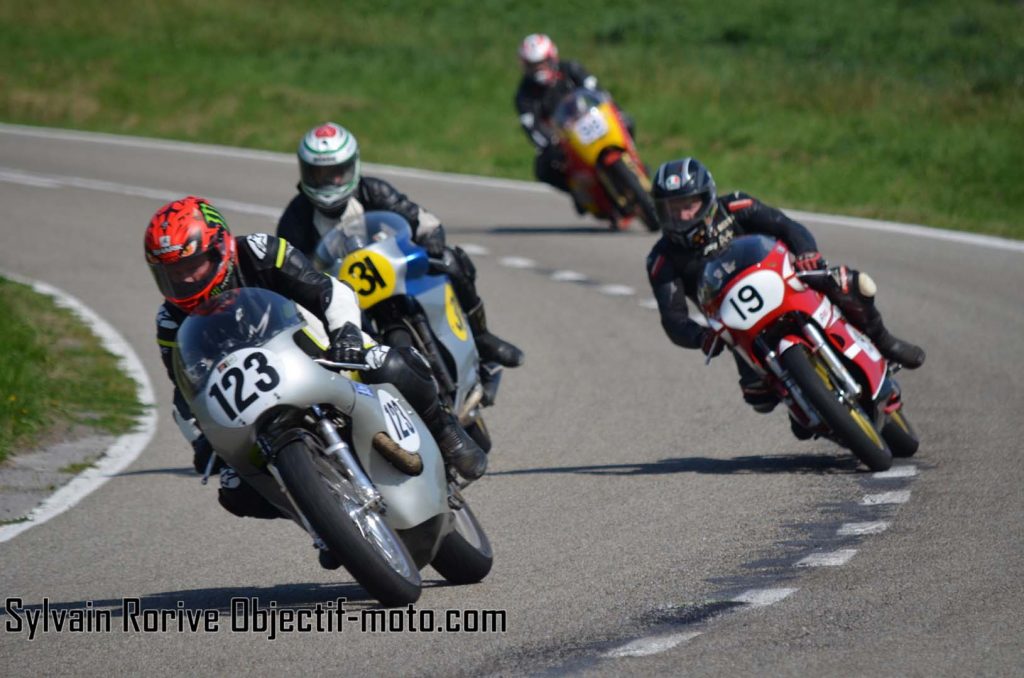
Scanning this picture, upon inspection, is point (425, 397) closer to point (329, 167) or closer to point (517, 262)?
point (329, 167)

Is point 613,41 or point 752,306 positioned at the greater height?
point 752,306

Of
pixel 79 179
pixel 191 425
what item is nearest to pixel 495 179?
pixel 79 179

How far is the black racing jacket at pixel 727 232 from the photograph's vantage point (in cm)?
926

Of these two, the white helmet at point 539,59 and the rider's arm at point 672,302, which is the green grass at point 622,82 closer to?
the white helmet at point 539,59

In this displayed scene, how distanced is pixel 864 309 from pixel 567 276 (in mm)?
6779

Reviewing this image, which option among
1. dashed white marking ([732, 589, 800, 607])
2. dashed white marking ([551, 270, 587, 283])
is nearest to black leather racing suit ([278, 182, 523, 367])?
dashed white marking ([732, 589, 800, 607])

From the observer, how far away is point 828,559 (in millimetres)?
6672

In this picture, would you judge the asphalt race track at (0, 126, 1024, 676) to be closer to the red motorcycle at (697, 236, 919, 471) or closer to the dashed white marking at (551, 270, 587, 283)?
the red motorcycle at (697, 236, 919, 471)

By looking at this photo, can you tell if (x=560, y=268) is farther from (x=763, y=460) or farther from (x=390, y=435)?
(x=390, y=435)

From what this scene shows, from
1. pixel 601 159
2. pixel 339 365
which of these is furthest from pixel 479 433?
pixel 601 159

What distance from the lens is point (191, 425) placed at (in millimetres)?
6652

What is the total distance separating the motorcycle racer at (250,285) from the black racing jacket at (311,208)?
9.18 feet

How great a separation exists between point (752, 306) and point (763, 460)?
0.91 metres

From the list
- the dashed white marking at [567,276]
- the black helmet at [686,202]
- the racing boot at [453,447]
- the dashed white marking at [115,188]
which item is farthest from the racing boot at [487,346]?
the dashed white marking at [115,188]
